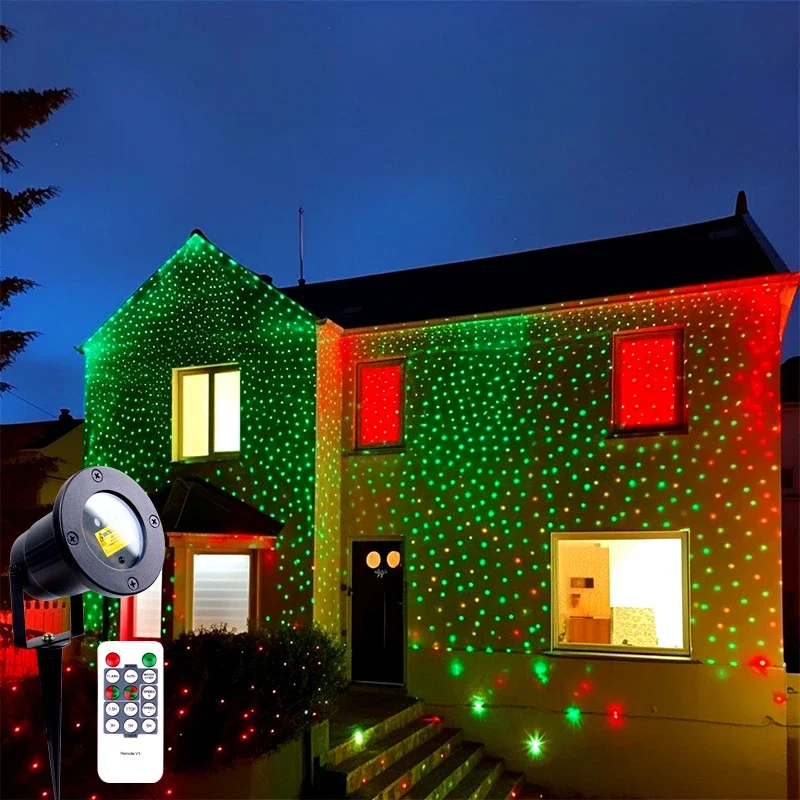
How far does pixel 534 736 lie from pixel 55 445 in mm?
15769

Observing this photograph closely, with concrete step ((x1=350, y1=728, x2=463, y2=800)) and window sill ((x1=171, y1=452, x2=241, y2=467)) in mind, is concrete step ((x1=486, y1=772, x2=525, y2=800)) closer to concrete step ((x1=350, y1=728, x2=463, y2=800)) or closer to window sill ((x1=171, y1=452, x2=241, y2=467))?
concrete step ((x1=350, y1=728, x2=463, y2=800))

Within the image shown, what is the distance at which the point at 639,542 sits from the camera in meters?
9.52

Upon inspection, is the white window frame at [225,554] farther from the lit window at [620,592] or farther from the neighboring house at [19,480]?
the lit window at [620,592]

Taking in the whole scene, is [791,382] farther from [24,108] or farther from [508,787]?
[24,108]

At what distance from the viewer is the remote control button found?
1.98 m

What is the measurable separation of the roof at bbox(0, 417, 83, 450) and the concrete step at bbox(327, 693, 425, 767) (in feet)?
19.3

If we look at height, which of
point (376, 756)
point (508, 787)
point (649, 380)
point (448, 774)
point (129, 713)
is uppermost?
point (649, 380)

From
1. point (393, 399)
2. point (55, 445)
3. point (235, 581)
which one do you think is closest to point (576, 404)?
point (393, 399)

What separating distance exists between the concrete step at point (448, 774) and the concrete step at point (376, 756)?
1.15ft

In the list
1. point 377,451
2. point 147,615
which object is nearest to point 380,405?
point 377,451

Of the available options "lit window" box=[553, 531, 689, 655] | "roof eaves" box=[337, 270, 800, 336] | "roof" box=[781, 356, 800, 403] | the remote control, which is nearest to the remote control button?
the remote control

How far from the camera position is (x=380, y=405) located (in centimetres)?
1095

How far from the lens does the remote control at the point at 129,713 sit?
1957 mm

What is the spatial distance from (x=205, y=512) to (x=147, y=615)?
1.56 m
